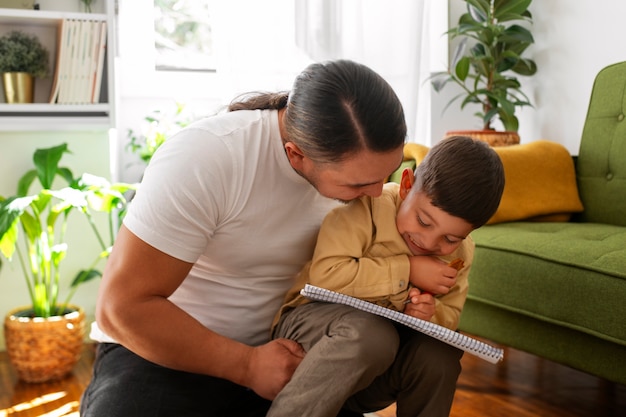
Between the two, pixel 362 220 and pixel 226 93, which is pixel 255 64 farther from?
pixel 362 220

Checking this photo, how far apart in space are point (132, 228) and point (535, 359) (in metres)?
1.81

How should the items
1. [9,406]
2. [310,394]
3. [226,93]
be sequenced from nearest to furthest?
[310,394] → [9,406] → [226,93]

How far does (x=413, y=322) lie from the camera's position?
3.77ft

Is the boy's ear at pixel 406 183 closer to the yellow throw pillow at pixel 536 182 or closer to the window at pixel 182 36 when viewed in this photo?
the yellow throw pillow at pixel 536 182

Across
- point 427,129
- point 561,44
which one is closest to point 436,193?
point 427,129

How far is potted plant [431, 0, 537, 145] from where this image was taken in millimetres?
3100

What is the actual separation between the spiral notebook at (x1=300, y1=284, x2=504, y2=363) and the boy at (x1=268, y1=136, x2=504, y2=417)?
2 centimetres

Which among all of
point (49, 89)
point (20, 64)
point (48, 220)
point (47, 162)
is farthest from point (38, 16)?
point (48, 220)

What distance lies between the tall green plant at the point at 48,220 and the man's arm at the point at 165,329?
3.59ft

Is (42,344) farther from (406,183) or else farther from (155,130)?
(406,183)

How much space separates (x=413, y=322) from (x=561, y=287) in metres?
0.77

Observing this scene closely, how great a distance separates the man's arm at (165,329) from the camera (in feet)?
3.67

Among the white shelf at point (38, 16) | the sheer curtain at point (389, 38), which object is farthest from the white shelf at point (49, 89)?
the sheer curtain at point (389, 38)

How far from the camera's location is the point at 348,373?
1.10 meters
